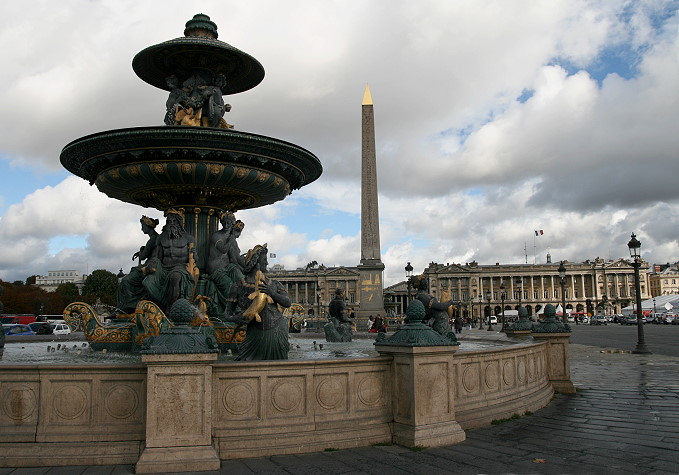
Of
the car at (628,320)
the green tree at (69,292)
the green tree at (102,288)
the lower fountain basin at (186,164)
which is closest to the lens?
the lower fountain basin at (186,164)

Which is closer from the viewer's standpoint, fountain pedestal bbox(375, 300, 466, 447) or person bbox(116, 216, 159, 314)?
fountain pedestal bbox(375, 300, 466, 447)

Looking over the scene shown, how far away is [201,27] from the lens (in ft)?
38.5

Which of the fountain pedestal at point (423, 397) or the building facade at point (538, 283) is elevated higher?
the building facade at point (538, 283)

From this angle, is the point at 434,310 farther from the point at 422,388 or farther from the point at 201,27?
the point at 201,27

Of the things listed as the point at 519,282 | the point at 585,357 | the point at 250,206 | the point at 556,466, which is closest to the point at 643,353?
the point at 585,357

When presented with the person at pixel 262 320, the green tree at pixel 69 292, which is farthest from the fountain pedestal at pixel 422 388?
the green tree at pixel 69 292

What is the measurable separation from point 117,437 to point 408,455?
266 cm

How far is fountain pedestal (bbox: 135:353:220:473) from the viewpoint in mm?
5148

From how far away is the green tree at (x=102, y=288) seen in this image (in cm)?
7469

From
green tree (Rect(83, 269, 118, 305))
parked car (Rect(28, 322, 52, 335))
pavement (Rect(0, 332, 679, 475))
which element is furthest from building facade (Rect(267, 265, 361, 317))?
pavement (Rect(0, 332, 679, 475))

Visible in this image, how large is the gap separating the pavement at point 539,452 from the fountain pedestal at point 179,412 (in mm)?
232

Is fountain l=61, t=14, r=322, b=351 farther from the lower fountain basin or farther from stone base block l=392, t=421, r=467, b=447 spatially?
stone base block l=392, t=421, r=467, b=447

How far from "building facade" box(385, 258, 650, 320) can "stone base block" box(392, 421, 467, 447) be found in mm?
141989

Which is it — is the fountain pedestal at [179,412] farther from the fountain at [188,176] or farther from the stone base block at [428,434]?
the fountain at [188,176]
